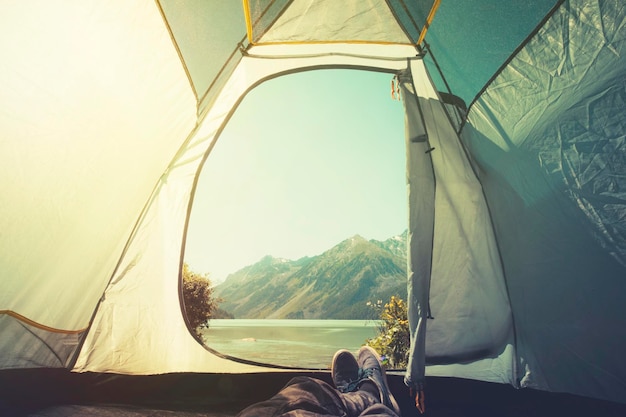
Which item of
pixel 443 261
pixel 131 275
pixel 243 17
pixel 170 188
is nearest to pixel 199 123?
pixel 170 188

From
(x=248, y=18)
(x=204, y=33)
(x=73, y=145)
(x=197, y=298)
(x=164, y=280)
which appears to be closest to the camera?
(x=73, y=145)

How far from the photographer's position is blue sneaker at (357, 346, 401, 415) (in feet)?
5.16

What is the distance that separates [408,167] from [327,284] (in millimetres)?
139595

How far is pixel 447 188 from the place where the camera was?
218cm

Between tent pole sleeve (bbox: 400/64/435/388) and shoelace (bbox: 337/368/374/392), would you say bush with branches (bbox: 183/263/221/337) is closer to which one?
shoelace (bbox: 337/368/374/392)

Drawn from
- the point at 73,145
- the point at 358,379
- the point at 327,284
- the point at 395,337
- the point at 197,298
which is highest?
the point at 327,284

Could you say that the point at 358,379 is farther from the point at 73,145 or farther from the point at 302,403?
the point at 73,145

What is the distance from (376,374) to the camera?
180cm

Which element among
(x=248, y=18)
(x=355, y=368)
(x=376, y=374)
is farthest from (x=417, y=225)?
(x=248, y=18)

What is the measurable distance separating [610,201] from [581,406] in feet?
3.22

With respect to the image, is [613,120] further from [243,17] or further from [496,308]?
[243,17]

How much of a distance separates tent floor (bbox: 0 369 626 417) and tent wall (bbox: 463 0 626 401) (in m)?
0.13

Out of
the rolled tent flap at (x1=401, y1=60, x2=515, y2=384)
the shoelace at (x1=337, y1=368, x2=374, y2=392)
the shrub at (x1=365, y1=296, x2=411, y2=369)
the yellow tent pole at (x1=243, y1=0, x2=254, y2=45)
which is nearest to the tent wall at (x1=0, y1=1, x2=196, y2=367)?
the yellow tent pole at (x1=243, y1=0, x2=254, y2=45)

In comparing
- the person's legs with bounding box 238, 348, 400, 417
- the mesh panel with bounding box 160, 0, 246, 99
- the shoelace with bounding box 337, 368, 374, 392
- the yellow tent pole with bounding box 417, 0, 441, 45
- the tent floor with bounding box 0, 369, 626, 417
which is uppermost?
the yellow tent pole with bounding box 417, 0, 441, 45
